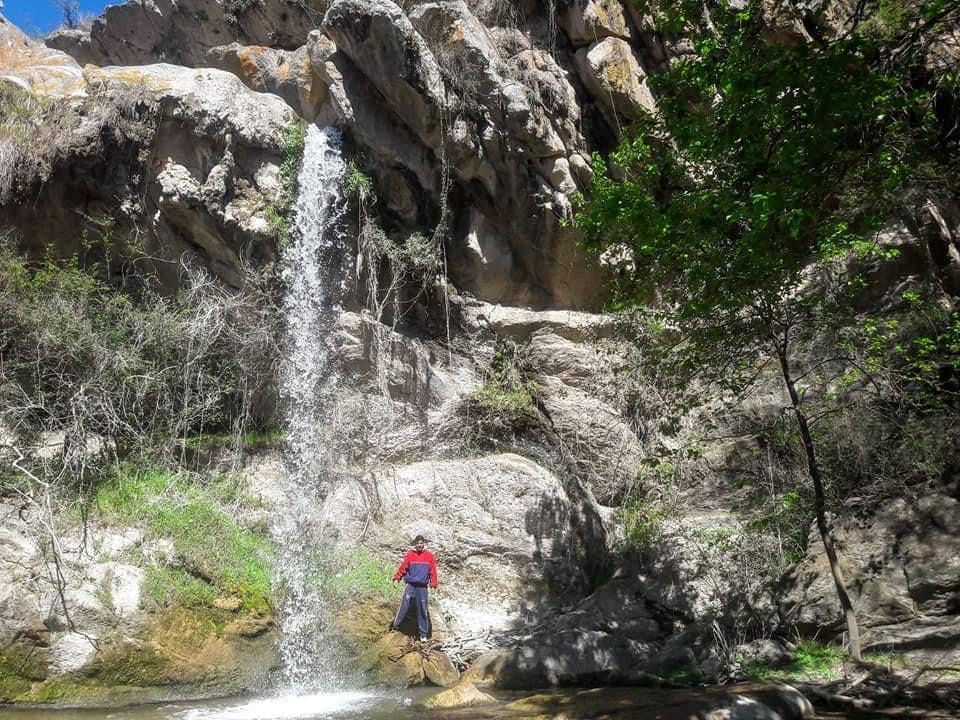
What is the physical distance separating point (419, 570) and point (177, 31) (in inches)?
729

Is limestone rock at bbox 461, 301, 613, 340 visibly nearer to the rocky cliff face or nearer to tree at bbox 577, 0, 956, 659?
the rocky cliff face

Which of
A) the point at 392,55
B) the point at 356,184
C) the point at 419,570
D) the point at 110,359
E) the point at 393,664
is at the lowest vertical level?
the point at 393,664

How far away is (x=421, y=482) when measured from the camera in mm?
11867

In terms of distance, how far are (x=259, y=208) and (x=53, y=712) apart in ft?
28.5

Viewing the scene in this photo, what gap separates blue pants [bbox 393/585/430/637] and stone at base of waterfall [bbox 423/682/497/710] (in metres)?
1.49

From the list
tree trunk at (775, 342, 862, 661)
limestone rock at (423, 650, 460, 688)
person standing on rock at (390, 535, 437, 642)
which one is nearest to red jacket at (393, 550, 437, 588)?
person standing on rock at (390, 535, 437, 642)

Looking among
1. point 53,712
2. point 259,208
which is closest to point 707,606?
point 53,712

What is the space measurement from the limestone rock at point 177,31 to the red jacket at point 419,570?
1474cm

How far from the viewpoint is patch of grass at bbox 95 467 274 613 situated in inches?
367

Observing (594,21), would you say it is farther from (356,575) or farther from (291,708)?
(291,708)

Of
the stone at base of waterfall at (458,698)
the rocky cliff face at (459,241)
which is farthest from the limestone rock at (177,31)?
the stone at base of waterfall at (458,698)

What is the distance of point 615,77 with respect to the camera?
1400cm

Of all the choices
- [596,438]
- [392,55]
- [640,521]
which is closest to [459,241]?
[392,55]

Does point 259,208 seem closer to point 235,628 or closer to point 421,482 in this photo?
point 421,482
